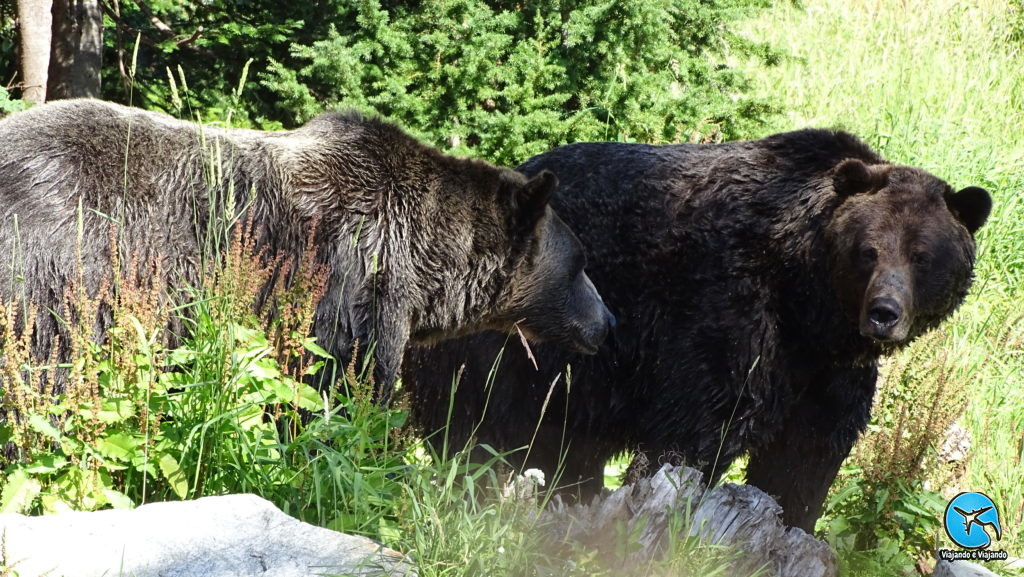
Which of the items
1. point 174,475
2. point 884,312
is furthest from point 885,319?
point 174,475

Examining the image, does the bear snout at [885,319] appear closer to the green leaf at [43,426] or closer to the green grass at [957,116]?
the green grass at [957,116]

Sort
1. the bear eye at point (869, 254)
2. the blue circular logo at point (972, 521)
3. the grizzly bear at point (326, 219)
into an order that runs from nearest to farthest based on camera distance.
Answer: the grizzly bear at point (326, 219) → the bear eye at point (869, 254) → the blue circular logo at point (972, 521)

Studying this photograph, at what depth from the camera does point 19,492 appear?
3.54m

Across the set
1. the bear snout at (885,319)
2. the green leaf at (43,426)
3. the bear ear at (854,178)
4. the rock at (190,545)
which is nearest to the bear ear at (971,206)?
the bear ear at (854,178)

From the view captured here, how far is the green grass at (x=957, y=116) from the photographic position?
295 inches

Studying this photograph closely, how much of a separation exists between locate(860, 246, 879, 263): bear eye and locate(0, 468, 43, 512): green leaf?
402 cm

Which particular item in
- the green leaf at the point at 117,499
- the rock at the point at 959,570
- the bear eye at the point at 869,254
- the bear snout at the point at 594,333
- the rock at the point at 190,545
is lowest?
the rock at the point at 959,570

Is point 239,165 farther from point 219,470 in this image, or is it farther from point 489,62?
point 489,62

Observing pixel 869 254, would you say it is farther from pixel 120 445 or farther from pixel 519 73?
pixel 519 73

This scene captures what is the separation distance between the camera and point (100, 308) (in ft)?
15.0

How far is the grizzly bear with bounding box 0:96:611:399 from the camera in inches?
178

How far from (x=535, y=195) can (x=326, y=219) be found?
113cm

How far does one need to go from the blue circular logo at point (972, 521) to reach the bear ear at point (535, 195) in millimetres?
2822

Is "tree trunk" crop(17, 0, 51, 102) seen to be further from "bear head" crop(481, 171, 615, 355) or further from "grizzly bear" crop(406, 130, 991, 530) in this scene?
"bear head" crop(481, 171, 615, 355)
